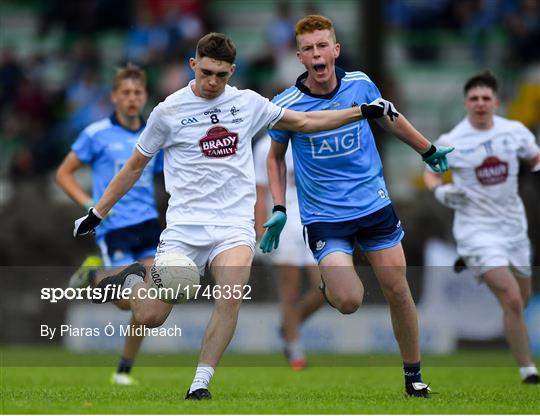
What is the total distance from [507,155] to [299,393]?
10.4ft

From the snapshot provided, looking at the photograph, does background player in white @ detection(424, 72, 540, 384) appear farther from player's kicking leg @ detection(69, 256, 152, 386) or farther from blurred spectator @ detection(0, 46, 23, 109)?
blurred spectator @ detection(0, 46, 23, 109)

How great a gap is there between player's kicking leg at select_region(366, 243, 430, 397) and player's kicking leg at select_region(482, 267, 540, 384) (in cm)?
211

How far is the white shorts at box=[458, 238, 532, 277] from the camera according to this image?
11.2m

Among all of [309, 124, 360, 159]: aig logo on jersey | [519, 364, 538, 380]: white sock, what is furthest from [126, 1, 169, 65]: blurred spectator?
→ [309, 124, 360, 159]: aig logo on jersey

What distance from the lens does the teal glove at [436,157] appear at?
9.27 m

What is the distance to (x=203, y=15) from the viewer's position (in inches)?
845

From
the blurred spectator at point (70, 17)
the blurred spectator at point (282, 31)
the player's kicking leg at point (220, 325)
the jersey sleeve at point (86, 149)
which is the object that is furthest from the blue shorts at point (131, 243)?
the blurred spectator at point (70, 17)

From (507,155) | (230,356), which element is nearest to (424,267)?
(230,356)

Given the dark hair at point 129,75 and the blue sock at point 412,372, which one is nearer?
the blue sock at point 412,372

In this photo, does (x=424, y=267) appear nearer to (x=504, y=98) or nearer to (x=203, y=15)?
(x=504, y=98)

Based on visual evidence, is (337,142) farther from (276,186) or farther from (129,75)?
(129,75)

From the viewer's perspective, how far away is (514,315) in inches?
436

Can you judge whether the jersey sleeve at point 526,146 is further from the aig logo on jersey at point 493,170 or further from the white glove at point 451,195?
the white glove at point 451,195

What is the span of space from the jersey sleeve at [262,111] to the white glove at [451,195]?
2786mm
